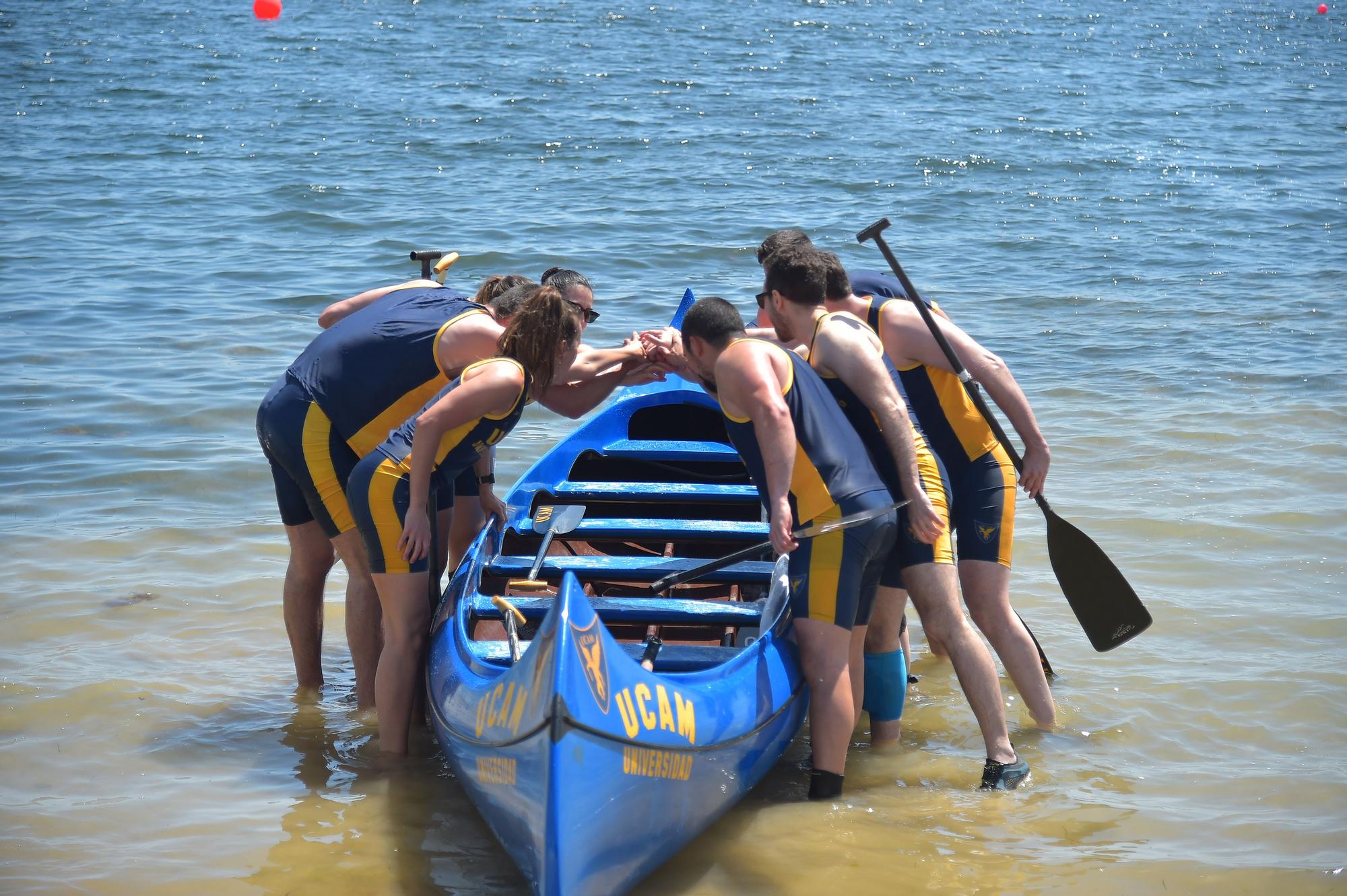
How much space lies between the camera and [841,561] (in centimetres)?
403

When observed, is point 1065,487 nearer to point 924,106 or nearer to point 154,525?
point 154,525

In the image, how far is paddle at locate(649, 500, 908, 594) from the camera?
157 inches

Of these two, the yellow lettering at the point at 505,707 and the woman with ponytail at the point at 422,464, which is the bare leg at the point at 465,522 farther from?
the yellow lettering at the point at 505,707

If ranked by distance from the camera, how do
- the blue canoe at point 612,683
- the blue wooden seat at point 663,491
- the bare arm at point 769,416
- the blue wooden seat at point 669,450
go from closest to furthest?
the blue canoe at point 612,683
the bare arm at point 769,416
the blue wooden seat at point 663,491
the blue wooden seat at point 669,450

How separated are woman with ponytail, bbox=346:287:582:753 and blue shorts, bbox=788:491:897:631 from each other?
109 cm

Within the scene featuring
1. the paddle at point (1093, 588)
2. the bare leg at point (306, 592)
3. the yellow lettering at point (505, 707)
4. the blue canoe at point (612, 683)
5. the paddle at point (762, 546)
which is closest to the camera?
the blue canoe at point (612, 683)

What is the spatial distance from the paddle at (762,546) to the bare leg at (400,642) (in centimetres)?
86

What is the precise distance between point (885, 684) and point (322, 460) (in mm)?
2277

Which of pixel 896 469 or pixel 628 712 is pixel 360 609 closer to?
pixel 628 712

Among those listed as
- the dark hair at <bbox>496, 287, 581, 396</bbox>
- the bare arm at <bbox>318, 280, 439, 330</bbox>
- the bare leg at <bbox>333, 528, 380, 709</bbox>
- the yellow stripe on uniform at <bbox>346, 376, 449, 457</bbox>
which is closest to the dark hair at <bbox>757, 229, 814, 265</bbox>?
the dark hair at <bbox>496, 287, 581, 396</bbox>

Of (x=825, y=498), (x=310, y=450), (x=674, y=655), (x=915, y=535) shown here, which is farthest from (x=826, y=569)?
(x=310, y=450)

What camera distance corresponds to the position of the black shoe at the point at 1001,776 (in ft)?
14.3

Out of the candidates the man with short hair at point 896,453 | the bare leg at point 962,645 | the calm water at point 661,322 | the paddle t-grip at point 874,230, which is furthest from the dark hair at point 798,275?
the calm water at point 661,322

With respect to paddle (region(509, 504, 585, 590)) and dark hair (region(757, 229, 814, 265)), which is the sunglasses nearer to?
dark hair (region(757, 229, 814, 265))
